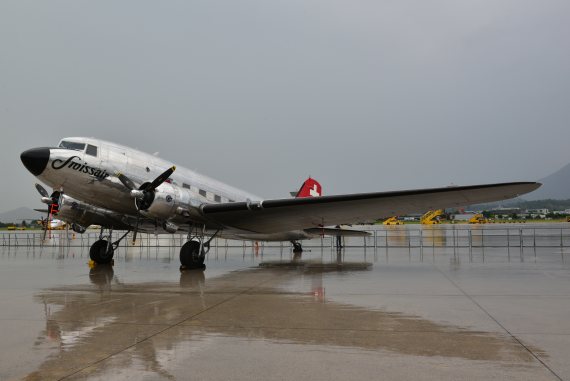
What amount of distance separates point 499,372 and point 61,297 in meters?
8.48

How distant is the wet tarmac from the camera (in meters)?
4.57

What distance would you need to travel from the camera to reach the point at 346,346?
545 centimetres

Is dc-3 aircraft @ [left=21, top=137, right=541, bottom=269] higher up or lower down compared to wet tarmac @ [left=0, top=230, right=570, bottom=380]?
higher up

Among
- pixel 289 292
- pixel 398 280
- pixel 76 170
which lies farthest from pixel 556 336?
pixel 76 170

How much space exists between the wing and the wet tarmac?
3.07 m

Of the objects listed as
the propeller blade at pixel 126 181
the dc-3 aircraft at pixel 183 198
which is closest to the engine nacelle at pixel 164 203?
the dc-3 aircraft at pixel 183 198

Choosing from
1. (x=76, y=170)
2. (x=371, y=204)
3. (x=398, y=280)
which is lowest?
(x=398, y=280)

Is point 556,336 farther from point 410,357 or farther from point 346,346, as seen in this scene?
point 346,346

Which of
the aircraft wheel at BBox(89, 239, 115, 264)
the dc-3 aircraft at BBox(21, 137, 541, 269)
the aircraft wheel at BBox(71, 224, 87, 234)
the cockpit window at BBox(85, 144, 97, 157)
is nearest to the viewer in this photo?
the dc-3 aircraft at BBox(21, 137, 541, 269)

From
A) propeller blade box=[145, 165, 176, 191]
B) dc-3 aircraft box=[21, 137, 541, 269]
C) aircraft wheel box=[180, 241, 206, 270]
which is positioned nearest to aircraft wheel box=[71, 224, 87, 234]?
dc-3 aircraft box=[21, 137, 541, 269]

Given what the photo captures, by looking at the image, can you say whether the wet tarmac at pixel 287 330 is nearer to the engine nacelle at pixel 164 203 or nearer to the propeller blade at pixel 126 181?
the engine nacelle at pixel 164 203

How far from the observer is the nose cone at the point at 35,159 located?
14.2 metres

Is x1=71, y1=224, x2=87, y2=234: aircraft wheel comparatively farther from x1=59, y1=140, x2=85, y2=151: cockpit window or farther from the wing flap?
the wing flap

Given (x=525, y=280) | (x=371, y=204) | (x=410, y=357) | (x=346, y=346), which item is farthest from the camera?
(x=371, y=204)
